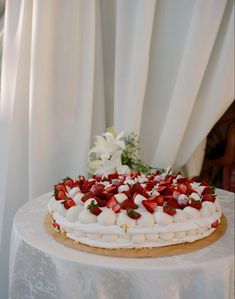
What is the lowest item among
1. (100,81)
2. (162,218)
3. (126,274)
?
(126,274)

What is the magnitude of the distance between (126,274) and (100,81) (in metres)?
1.03

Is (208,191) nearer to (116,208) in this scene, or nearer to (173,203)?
(173,203)

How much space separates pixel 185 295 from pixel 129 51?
1.02 m

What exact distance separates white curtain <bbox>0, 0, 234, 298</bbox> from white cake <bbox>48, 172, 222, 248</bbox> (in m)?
0.48

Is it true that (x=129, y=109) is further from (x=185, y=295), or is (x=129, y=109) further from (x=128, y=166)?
(x=185, y=295)

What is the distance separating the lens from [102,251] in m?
1.03

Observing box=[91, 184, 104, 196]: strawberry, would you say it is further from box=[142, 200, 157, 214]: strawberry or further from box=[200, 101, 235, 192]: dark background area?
box=[200, 101, 235, 192]: dark background area

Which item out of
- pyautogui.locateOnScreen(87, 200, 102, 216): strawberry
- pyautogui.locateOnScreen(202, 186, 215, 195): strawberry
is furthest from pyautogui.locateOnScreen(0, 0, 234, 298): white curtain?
pyautogui.locateOnScreen(87, 200, 102, 216): strawberry

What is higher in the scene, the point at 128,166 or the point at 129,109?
the point at 129,109

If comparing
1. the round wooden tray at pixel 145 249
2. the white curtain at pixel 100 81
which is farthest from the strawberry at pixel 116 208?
the white curtain at pixel 100 81

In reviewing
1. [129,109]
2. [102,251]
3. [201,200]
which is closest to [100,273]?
[102,251]

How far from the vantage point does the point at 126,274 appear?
95cm

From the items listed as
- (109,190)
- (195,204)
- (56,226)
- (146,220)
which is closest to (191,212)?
(195,204)

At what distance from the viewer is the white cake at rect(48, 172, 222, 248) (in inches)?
40.7
